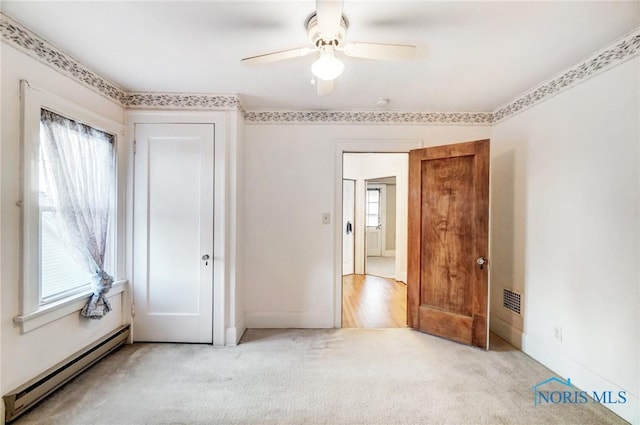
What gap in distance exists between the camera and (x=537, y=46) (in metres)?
1.82

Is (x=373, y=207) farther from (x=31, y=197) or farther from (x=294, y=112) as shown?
(x=31, y=197)

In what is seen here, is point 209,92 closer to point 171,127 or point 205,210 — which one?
point 171,127

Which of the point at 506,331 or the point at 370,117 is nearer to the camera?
the point at 506,331

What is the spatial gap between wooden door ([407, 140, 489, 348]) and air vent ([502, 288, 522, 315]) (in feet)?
1.26

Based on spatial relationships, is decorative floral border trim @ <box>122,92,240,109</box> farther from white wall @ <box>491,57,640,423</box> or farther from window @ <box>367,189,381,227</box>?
window @ <box>367,189,381,227</box>

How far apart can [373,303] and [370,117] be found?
2495 mm

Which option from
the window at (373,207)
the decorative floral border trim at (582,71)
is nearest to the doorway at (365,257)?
the window at (373,207)

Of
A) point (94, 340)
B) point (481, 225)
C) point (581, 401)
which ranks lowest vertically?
point (581, 401)

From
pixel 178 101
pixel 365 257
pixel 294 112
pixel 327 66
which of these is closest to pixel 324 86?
pixel 327 66

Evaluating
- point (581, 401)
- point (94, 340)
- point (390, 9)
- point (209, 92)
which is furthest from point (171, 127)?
point (581, 401)

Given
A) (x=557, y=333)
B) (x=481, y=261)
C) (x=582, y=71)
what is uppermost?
(x=582, y=71)

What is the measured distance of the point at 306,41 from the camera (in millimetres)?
1779

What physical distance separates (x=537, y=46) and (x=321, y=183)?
2.03 meters

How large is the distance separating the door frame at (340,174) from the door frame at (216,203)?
3.72ft
